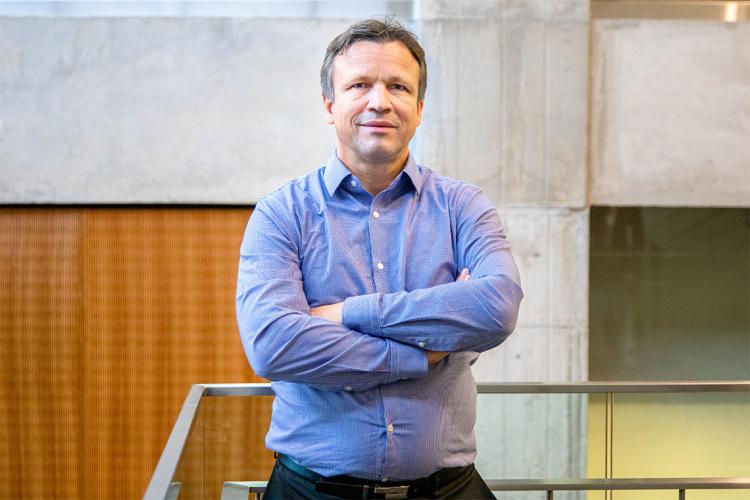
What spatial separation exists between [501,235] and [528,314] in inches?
113

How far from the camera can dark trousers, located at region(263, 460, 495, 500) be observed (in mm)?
1801

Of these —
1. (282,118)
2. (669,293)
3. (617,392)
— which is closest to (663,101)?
(669,293)

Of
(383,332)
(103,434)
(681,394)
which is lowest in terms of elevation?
(103,434)

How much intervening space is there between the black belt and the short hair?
0.92 metres

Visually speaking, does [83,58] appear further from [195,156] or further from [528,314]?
[528,314]

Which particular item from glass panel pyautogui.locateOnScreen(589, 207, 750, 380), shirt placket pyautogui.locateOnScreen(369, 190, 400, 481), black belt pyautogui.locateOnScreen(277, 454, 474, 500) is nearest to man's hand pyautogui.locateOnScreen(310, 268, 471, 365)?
shirt placket pyautogui.locateOnScreen(369, 190, 400, 481)

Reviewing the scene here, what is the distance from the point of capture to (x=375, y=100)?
6.04 ft

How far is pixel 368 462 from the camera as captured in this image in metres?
1.76

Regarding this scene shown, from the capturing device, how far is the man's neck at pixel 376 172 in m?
1.92

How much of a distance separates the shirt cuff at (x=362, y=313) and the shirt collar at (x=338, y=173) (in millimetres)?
293

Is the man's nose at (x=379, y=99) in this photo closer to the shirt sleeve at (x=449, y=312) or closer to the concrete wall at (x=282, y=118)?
the shirt sleeve at (x=449, y=312)

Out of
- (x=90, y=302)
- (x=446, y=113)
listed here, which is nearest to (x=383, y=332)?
(x=446, y=113)

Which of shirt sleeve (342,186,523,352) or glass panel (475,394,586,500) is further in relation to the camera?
glass panel (475,394,586,500)

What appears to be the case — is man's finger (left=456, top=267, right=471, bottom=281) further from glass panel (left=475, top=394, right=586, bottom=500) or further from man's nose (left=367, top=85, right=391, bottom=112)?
glass panel (left=475, top=394, right=586, bottom=500)
